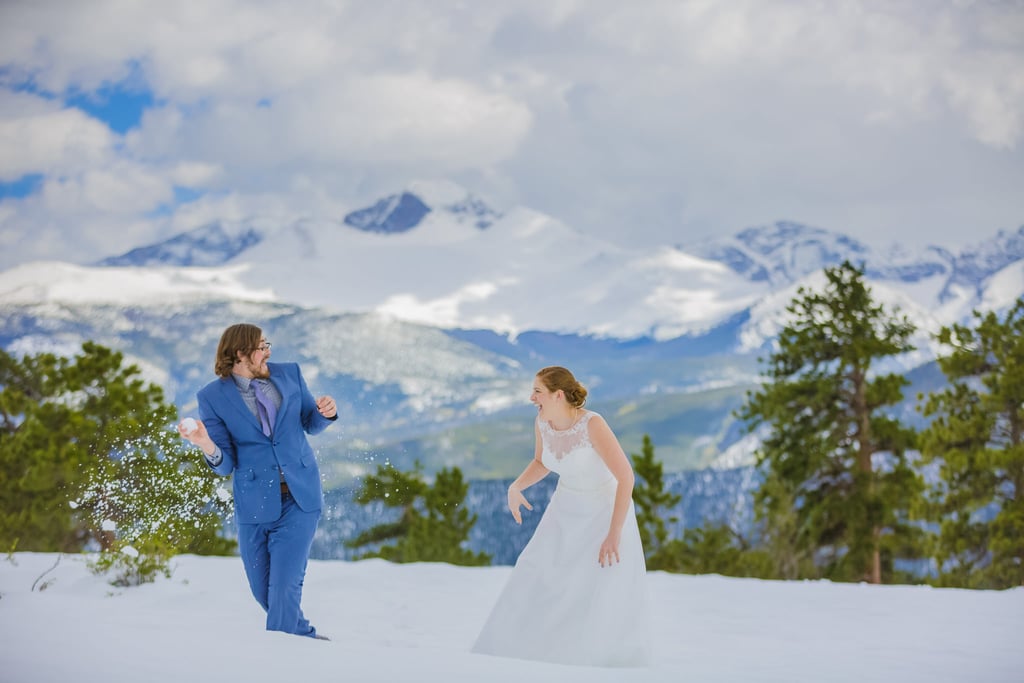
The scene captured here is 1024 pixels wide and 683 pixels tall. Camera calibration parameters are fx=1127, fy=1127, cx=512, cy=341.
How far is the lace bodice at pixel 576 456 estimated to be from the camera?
216 inches

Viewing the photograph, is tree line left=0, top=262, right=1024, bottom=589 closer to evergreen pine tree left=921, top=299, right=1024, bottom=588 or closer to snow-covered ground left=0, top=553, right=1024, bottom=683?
evergreen pine tree left=921, top=299, right=1024, bottom=588

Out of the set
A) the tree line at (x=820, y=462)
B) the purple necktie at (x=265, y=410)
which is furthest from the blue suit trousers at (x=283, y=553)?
the tree line at (x=820, y=462)

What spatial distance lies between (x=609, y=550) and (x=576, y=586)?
26 centimetres

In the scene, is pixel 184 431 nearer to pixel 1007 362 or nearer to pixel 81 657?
pixel 81 657

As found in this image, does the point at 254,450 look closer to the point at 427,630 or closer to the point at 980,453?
the point at 427,630

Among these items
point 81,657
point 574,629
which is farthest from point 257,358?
point 574,629

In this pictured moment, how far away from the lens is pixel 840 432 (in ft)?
81.5

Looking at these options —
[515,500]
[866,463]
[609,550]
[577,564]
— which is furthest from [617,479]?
[866,463]

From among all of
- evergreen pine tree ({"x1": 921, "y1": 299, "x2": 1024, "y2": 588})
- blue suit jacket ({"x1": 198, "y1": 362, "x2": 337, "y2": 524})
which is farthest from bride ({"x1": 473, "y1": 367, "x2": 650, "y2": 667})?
evergreen pine tree ({"x1": 921, "y1": 299, "x2": 1024, "y2": 588})

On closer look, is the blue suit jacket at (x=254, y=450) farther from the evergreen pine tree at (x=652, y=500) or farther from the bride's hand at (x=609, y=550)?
the evergreen pine tree at (x=652, y=500)

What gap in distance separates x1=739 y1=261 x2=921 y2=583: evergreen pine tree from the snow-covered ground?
47.7ft

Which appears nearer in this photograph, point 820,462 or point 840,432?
point 820,462

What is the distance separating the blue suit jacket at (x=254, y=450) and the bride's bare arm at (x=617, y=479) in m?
1.44

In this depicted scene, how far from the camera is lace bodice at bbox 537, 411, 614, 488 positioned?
549 centimetres
